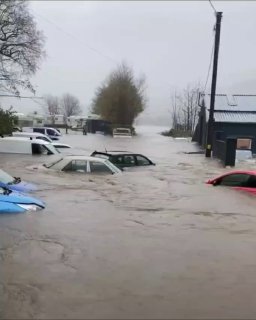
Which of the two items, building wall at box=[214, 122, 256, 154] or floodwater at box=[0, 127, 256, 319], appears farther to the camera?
building wall at box=[214, 122, 256, 154]

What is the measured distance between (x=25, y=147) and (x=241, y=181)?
1488 cm

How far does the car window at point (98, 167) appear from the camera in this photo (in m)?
19.0

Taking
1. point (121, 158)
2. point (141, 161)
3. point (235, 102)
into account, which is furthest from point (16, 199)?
point (235, 102)

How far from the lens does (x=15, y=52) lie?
54531 mm

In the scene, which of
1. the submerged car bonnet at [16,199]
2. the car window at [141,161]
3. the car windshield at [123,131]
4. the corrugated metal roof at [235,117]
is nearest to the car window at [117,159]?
the car window at [141,161]

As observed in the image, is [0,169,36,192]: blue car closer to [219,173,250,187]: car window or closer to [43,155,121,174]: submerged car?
[43,155,121,174]: submerged car

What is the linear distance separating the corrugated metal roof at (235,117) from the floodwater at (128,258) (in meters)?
33.6

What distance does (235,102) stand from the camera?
51.6 metres

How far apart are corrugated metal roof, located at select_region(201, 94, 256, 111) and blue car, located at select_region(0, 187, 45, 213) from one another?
4047 cm

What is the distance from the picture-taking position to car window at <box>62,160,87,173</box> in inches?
752

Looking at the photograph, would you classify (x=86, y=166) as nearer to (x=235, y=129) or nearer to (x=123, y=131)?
(x=235, y=129)

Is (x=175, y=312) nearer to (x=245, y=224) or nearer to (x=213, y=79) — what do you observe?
(x=245, y=224)

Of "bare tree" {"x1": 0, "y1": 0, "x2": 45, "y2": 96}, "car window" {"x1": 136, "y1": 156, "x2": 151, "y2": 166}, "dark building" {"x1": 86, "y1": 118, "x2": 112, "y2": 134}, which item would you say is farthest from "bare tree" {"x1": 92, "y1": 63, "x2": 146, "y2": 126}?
"car window" {"x1": 136, "y1": 156, "x2": 151, "y2": 166}

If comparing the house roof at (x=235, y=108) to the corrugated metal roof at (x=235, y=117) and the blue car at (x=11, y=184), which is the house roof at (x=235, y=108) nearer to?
the corrugated metal roof at (x=235, y=117)
